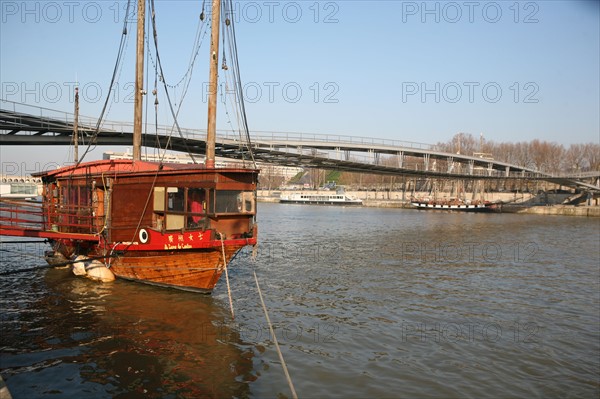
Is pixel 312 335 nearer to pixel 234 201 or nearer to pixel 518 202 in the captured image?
pixel 234 201

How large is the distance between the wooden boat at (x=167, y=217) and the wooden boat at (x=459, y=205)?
275 feet

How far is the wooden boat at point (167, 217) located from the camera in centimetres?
1489

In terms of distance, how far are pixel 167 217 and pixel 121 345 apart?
5.23 metres

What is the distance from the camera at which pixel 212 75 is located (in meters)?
17.1

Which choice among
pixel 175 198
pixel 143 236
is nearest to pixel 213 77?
pixel 175 198

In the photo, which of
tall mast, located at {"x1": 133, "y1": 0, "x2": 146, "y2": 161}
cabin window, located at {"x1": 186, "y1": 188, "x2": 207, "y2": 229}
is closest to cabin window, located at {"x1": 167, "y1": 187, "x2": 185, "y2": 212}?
cabin window, located at {"x1": 186, "y1": 188, "x2": 207, "y2": 229}

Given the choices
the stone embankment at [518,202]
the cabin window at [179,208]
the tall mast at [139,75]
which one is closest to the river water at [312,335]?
the cabin window at [179,208]

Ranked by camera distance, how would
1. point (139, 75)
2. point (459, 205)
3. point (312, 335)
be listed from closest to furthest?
point (312, 335) < point (139, 75) < point (459, 205)

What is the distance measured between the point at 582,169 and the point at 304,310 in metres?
117

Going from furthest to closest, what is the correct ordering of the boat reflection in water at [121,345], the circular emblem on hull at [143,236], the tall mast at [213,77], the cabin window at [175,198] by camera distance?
the tall mast at [213,77] < the circular emblem on hull at [143,236] < the cabin window at [175,198] < the boat reflection in water at [121,345]

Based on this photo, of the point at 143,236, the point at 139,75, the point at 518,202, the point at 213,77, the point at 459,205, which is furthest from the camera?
the point at 518,202

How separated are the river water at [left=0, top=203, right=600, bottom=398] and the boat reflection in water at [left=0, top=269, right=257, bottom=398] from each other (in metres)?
0.04

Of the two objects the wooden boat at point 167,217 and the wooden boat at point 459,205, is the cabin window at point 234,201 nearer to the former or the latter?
the wooden boat at point 167,217

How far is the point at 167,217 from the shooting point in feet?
50.9
